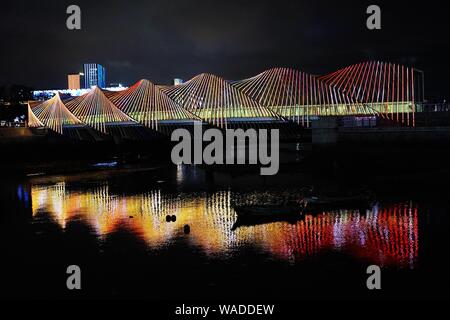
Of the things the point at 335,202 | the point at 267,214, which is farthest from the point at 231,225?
the point at 335,202

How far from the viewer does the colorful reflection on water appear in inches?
659

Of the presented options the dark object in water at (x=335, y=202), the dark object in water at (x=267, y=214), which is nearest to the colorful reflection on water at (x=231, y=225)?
the dark object in water at (x=267, y=214)

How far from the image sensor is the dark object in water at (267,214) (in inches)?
811

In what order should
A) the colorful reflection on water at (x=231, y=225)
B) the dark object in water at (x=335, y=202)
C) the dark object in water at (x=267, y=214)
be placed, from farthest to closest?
the dark object in water at (x=335, y=202) < the dark object in water at (x=267, y=214) < the colorful reflection on water at (x=231, y=225)

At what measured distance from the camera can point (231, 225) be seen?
20.1 metres

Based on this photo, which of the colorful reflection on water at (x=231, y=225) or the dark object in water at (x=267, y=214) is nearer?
the colorful reflection on water at (x=231, y=225)

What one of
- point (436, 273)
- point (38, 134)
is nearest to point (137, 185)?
point (436, 273)

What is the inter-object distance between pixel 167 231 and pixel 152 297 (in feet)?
20.1

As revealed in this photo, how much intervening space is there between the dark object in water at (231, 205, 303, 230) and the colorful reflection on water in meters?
0.43

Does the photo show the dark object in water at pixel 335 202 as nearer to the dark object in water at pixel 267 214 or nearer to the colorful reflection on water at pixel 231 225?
the colorful reflection on water at pixel 231 225

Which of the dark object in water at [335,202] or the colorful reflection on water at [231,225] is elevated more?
the dark object in water at [335,202]

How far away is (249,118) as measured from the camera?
46219mm

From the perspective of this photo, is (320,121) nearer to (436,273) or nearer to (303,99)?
(303,99)

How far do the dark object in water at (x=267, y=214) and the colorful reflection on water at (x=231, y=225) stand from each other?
1.41 feet
